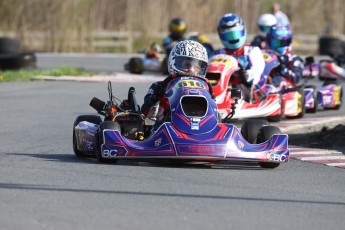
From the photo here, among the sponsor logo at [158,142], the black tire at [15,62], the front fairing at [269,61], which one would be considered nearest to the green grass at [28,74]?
the black tire at [15,62]

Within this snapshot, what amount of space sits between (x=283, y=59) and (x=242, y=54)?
1.51 meters

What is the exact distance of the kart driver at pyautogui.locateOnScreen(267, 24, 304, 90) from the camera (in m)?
15.5

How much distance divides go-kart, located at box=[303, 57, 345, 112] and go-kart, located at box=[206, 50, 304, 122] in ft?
3.02

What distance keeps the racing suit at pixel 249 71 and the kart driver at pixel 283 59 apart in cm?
103

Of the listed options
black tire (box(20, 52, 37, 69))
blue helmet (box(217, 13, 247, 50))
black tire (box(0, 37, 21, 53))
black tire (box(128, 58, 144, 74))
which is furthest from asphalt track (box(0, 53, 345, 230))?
black tire (box(0, 37, 21, 53))

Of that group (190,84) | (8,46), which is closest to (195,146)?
(190,84)

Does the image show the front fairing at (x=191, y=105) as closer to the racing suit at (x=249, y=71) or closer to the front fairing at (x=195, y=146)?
the front fairing at (x=195, y=146)

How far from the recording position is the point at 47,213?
258 inches

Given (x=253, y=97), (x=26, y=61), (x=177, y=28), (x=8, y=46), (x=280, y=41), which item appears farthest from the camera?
(x=8, y=46)

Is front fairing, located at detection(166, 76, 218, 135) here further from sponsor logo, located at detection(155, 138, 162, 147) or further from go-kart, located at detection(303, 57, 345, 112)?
go-kart, located at detection(303, 57, 345, 112)

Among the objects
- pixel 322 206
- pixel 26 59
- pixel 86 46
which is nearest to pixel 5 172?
pixel 322 206

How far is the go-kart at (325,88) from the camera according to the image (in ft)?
51.6

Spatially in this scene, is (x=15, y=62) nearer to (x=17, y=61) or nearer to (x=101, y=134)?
(x=17, y=61)

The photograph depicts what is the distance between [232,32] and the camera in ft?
47.5
